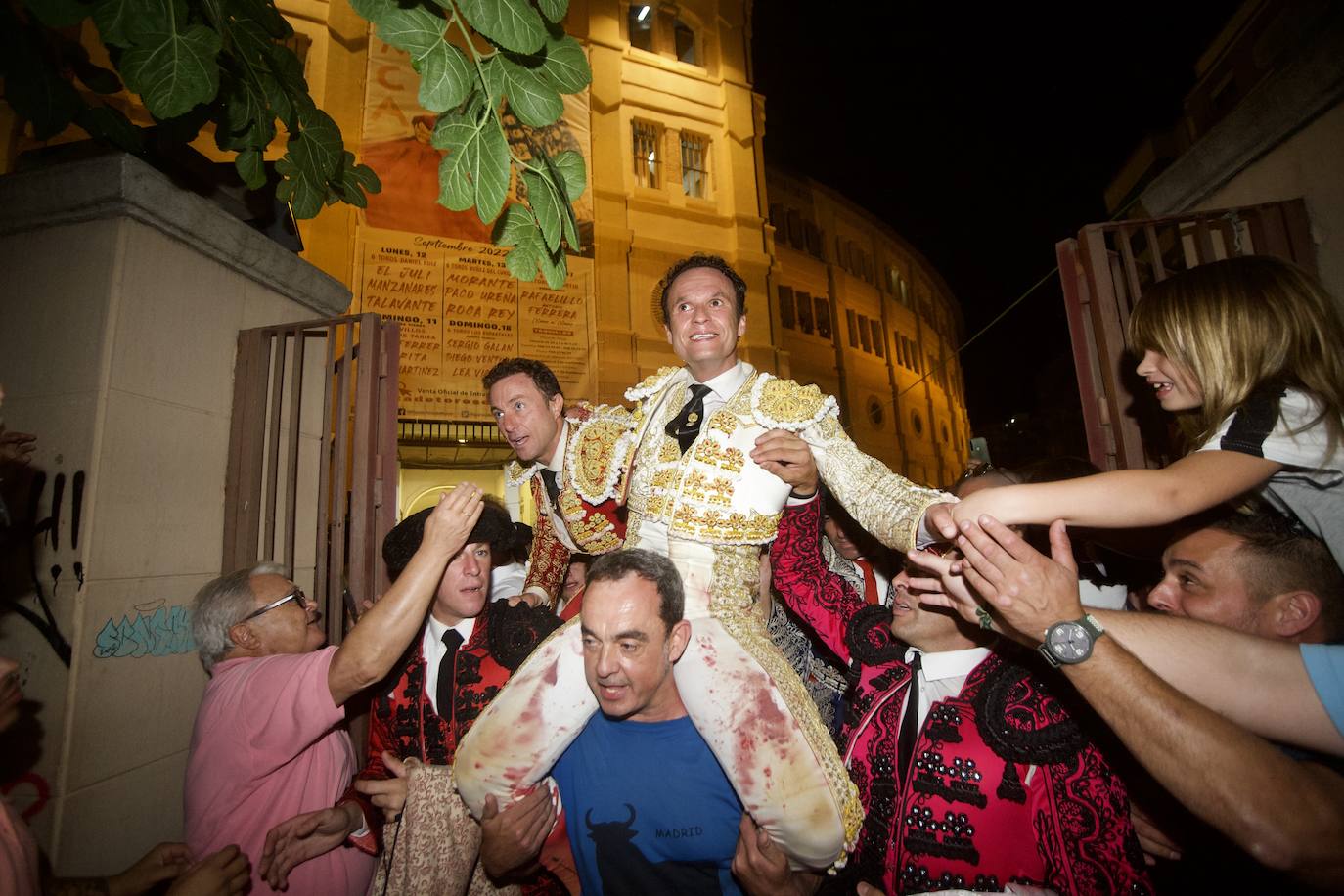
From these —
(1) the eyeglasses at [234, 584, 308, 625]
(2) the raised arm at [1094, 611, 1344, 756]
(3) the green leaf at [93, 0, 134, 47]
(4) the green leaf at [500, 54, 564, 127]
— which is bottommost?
(2) the raised arm at [1094, 611, 1344, 756]

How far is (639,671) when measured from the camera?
219cm

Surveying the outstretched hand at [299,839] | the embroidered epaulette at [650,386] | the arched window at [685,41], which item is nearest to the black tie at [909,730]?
the embroidered epaulette at [650,386]

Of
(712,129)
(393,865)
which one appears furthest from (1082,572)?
(712,129)

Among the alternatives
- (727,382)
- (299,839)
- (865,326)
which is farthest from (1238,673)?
(865,326)

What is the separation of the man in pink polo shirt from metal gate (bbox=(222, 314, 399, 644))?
32.4 inches

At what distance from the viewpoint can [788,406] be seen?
7.88 ft

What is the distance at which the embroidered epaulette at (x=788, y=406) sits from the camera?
2.36 m

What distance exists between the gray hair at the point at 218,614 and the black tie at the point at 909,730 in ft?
9.07

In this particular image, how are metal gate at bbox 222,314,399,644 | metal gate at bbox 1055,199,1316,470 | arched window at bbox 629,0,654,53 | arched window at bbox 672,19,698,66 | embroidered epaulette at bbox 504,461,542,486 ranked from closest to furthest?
metal gate at bbox 222,314,399,644 < metal gate at bbox 1055,199,1316,470 < embroidered epaulette at bbox 504,461,542,486 < arched window at bbox 629,0,654,53 < arched window at bbox 672,19,698,66

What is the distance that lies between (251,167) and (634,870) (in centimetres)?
319

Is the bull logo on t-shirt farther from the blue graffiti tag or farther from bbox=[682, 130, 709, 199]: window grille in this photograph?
bbox=[682, 130, 709, 199]: window grille

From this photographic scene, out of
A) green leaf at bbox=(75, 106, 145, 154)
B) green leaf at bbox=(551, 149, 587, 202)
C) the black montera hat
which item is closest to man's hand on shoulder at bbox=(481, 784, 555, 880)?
the black montera hat

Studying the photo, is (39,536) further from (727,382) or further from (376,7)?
(727,382)

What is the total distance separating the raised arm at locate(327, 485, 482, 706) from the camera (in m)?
2.40
